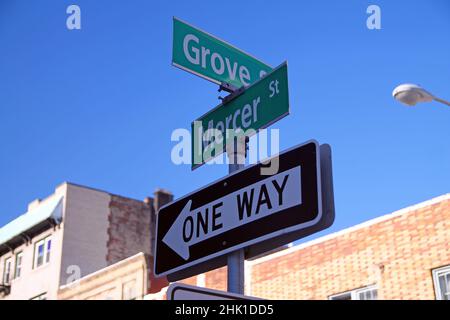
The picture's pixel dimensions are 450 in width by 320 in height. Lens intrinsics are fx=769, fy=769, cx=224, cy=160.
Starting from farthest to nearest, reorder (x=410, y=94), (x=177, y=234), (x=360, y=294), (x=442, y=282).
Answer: (x=360, y=294) → (x=442, y=282) → (x=410, y=94) → (x=177, y=234)

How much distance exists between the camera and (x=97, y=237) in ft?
132

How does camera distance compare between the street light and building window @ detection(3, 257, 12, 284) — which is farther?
building window @ detection(3, 257, 12, 284)

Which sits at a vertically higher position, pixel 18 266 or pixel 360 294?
pixel 18 266

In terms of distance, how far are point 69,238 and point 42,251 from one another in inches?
90.9

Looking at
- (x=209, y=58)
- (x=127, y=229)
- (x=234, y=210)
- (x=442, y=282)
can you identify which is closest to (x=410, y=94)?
(x=442, y=282)

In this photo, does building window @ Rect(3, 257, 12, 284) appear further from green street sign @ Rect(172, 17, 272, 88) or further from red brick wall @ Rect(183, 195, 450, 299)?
green street sign @ Rect(172, 17, 272, 88)

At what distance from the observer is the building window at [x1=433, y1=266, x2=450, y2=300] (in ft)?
59.6

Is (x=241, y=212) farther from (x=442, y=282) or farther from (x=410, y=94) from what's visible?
(x=442, y=282)

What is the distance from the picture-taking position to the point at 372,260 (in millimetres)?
19953

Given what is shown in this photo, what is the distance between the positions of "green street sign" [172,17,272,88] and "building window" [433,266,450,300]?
13.1 metres

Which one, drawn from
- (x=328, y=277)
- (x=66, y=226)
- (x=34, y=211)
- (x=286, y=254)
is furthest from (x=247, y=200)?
(x=34, y=211)

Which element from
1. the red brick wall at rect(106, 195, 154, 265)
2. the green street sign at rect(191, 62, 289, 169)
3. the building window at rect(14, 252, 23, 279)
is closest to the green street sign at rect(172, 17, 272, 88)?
the green street sign at rect(191, 62, 289, 169)

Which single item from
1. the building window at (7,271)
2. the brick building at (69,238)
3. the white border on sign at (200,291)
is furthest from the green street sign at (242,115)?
the building window at (7,271)

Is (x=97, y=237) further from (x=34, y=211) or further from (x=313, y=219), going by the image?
(x=313, y=219)
